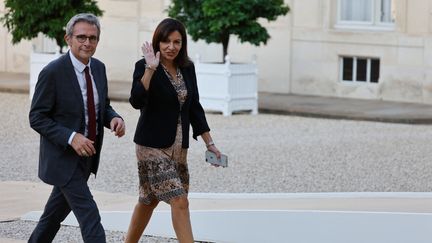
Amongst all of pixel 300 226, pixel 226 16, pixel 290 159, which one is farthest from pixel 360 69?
pixel 300 226

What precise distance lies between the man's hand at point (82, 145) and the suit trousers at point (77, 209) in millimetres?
208

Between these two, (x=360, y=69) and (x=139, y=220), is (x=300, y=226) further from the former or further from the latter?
(x=360, y=69)

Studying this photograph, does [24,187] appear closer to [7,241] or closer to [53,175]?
[7,241]

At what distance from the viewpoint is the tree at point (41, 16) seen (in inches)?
810

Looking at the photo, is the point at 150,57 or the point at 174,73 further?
the point at 174,73

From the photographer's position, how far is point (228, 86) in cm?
1934

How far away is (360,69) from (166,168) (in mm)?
13719

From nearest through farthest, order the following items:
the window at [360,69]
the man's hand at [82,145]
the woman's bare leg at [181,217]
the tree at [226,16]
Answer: the man's hand at [82,145], the woman's bare leg at [181,217], the tree at [226,16], the window at [360,69]

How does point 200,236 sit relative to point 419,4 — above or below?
below

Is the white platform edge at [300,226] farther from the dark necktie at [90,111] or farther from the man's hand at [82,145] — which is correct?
the man's hand at [82,145]

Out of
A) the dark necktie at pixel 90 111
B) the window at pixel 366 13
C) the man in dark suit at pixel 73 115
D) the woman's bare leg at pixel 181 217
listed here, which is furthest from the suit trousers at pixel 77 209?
the window at pixel 366 13

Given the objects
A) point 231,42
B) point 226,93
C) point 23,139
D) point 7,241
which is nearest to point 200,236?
point 7,241

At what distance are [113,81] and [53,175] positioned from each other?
16440 mm

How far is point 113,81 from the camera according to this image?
2400 cm
